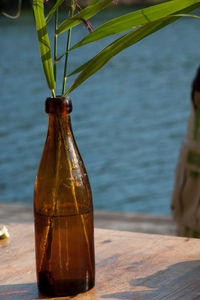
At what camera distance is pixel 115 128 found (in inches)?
305

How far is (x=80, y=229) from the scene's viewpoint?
80cm

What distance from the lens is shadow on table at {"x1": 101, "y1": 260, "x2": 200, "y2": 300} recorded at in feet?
2.75

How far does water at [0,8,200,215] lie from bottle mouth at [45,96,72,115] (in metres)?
3.63

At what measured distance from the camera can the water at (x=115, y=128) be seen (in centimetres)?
503

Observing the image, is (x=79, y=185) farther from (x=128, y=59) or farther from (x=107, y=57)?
(x=128, y=59)

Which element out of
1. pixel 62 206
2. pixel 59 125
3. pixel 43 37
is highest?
pixel 43 37

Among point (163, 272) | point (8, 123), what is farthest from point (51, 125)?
point (8, 123)

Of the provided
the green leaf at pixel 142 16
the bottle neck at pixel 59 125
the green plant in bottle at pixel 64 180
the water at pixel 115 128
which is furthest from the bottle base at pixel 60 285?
the water at pixel 115 128

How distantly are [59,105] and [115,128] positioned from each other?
22.9ft

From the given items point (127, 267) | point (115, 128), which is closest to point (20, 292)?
point (127, 267)

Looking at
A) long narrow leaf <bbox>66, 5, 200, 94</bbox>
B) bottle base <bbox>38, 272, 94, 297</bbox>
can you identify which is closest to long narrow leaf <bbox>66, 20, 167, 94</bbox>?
long narrow leaf <bbox>66, 5, 200, 94</bbox>

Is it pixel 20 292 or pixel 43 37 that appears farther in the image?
pixel 20 292

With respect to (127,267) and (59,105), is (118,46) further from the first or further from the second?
(127,267)

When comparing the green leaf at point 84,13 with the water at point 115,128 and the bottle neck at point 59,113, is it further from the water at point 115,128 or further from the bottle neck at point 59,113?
the water at point 115,128
